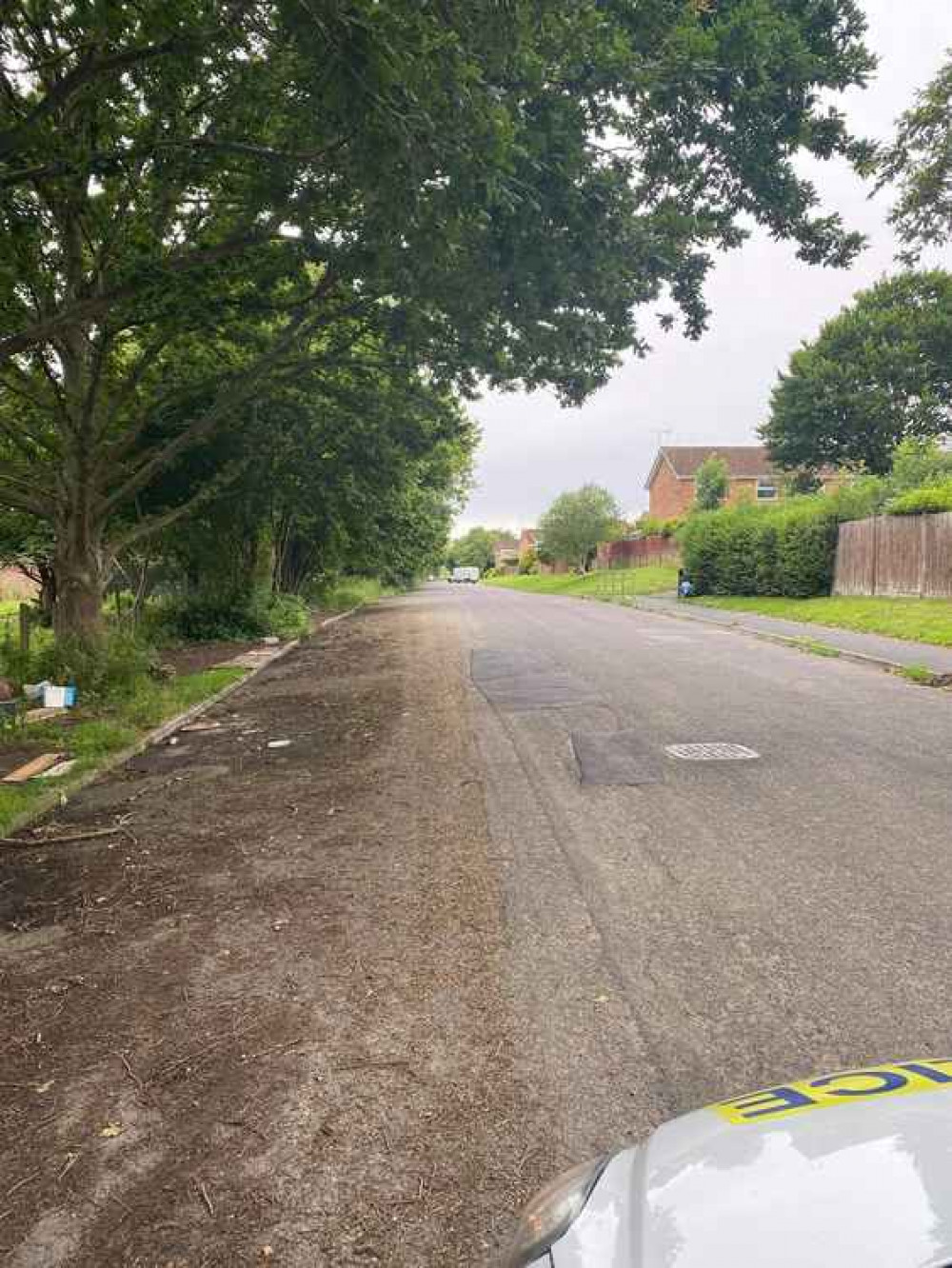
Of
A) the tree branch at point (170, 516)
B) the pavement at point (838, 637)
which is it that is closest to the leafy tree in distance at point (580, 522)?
the pavement at point (838, 637)

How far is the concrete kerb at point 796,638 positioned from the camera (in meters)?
12.8

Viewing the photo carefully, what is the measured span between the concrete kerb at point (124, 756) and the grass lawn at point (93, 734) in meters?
0.04

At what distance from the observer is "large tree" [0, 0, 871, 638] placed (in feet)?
16.8

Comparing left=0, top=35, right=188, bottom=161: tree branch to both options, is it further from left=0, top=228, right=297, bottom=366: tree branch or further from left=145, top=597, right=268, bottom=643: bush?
left=145, top=597, right=268, bottom=643: bush

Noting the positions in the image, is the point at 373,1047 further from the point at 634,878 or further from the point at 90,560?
the point at 90,560

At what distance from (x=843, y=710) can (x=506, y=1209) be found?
799 centimetres

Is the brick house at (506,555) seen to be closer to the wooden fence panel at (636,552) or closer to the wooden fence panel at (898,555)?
the wooden fence panel at (636,552)

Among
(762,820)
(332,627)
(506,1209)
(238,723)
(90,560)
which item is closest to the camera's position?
(506,1209)

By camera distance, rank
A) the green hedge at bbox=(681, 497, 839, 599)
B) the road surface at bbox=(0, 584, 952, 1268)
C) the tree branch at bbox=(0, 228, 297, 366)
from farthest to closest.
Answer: the green hedge at bbox=(681, 497, 839, 599) → the tree branch at bbox=(0, 228, 297, 366) → the road surface at bbox=(0, 584, 952, 1268)

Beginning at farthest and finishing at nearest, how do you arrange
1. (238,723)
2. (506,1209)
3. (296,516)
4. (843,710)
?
(296,516) < (238,723) < (843,710) < (506,1209)

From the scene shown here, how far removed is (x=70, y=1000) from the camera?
3383 millimetres

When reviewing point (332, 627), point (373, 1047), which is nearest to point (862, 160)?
point (373, 1047)

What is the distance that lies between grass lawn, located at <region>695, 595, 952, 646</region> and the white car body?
48.9 ft

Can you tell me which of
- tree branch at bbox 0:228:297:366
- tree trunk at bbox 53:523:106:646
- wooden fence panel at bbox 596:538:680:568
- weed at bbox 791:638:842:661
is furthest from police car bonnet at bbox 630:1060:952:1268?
wooden fence panel at bbox 596:538:680:568
